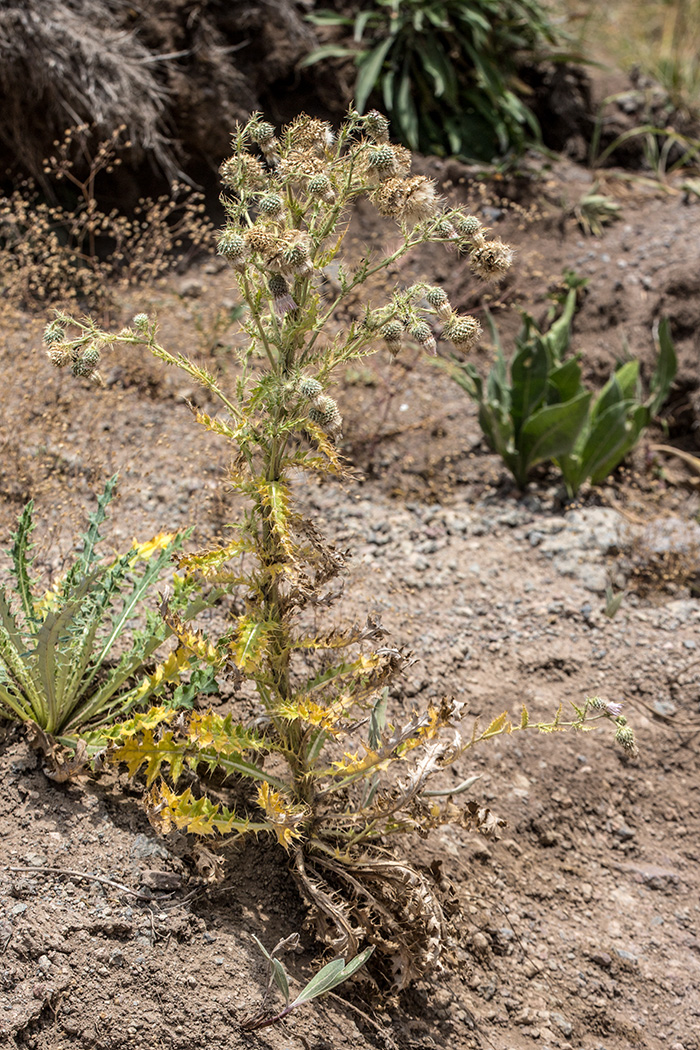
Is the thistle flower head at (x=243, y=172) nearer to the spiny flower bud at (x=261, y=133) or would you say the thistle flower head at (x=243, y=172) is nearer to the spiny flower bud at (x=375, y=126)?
the spiny flower bud at (x=261, y=133)

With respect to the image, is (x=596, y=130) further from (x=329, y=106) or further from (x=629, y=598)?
(x=629, y=598)

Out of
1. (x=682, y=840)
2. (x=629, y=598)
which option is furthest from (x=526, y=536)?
(x=682, y=840)

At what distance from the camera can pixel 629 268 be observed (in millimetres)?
4879

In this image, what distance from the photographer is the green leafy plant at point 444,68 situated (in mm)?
5098

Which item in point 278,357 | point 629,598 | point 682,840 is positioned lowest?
point 682,840

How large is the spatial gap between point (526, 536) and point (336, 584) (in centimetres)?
103

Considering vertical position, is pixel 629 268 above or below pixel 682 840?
above

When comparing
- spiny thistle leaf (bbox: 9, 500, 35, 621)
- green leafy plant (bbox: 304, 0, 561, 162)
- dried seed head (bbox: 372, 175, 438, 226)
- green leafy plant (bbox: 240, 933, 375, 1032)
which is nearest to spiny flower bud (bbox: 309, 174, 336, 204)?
dried seed head (bbox: 372, 175, 438, 226)

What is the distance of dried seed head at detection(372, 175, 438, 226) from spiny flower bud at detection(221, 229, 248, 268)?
319 millimetres

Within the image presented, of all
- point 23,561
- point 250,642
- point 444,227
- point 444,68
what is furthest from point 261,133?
point 444,68

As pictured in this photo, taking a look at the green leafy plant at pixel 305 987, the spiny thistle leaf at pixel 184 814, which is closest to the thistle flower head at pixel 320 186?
the spiny thistle leaf at pixel 184 814

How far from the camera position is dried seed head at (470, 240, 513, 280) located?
182cm

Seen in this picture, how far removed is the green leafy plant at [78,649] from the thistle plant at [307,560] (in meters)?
0.14

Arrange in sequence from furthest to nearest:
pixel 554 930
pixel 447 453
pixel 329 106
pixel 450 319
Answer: pixel 329 106 < pixel 447 453 < pixel 554 930 < pixel 450 319
